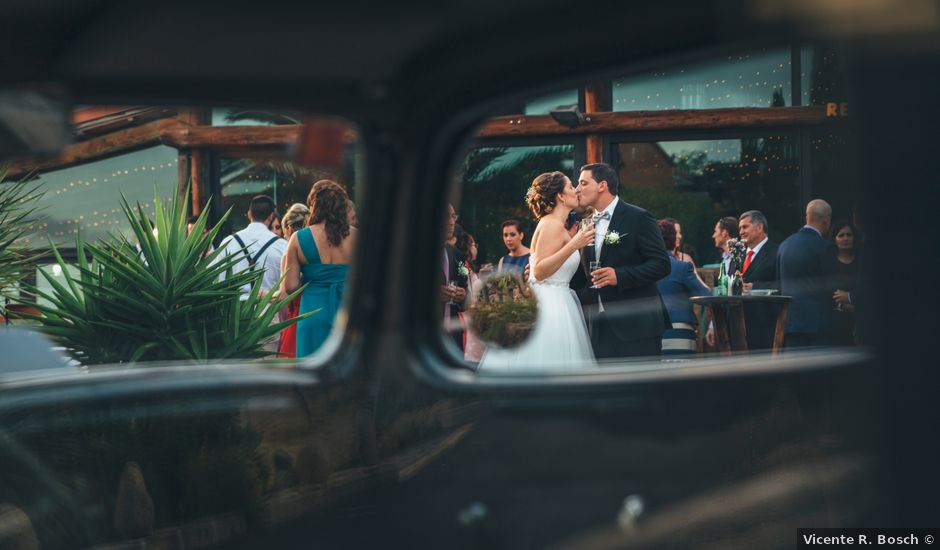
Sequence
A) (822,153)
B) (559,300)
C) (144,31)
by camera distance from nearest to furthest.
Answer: (822,153), (144,31), (559,300)

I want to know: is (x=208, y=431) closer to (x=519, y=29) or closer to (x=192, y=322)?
(x=519, y=29)

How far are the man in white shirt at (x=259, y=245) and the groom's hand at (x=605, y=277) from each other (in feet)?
2.74

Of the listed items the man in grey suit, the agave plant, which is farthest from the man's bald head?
the agave plant

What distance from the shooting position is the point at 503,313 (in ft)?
5.59

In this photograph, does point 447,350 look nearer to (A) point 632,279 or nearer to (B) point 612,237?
(A) point 632,279

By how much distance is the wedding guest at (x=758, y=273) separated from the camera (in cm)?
144

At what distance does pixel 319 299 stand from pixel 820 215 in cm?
116

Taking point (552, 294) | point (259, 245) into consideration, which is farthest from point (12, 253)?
point (552, 294)

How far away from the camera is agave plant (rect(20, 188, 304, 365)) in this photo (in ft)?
10.5

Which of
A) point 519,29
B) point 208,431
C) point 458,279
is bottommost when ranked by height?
point 208,431

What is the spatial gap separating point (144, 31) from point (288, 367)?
1.85 feet

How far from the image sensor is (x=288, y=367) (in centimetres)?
164

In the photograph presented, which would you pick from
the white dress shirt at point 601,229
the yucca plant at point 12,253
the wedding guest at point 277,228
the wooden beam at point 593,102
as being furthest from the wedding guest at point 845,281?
the yucca plant at point 12,253

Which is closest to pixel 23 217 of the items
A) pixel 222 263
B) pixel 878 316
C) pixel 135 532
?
pixel 222 263
